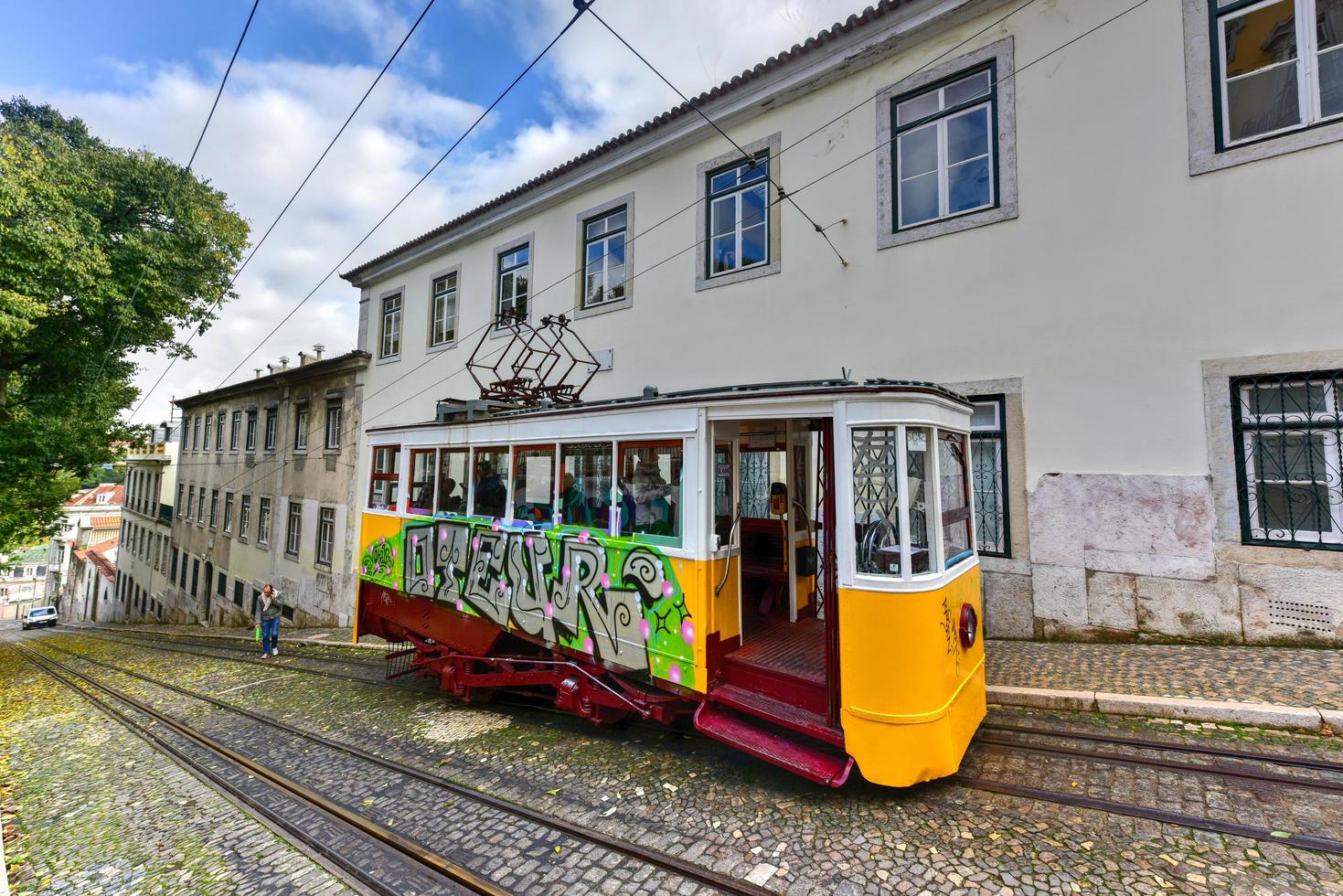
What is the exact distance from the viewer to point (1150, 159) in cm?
620

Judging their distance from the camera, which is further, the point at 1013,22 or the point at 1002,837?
the point at 1013,22

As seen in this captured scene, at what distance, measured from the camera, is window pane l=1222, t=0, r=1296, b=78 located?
5.77 m

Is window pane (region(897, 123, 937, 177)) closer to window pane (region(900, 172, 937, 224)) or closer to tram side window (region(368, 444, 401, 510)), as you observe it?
window pane (region(900, 172, 937, 224))

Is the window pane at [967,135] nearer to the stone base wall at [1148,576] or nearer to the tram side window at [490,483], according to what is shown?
the stone base wall at [1148,576]

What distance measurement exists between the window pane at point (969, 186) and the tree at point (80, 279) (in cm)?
1645

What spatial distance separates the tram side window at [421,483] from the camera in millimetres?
7285

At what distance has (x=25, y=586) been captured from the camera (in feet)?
225

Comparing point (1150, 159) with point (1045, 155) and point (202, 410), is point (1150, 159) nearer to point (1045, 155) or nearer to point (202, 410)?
point (1045, 155)

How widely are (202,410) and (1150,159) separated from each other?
111 ft

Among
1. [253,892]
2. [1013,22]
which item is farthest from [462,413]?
[1013,22]

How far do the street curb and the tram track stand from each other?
1.51ft

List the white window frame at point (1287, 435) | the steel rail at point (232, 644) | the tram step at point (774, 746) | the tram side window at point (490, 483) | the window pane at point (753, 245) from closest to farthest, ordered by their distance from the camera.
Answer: the tram step at point (774, 746), the white window frame at point (1287, 435), the tram side window at point (490, 483), the window pane at point (753, 245), the steel rail at point (232, 644)

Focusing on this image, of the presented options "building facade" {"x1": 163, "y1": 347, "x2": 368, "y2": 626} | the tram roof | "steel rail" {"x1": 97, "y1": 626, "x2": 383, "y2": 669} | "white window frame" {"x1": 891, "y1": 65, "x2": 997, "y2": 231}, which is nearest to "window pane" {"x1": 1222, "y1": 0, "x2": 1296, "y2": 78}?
"white window frame" {"x1": 891, "y1": 65, "x2": 997, "y2": 231}

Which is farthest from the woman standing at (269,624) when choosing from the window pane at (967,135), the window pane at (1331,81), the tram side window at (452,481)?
the window pane at (1331,81)
